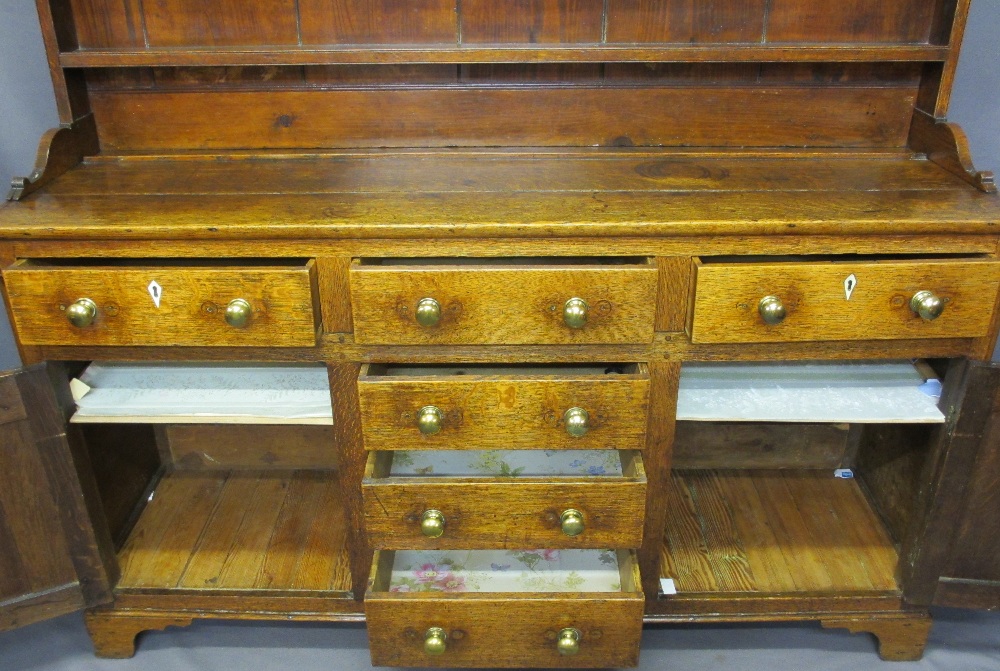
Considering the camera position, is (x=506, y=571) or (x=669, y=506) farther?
(x=669, y=506)

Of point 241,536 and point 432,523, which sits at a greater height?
point 432,523

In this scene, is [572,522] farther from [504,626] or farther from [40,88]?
[40,88]

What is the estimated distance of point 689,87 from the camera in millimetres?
1756

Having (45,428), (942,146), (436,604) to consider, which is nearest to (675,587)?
(436,604)

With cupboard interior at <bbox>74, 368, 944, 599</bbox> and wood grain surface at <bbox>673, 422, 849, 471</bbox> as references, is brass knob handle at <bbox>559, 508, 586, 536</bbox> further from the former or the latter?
wood grain surface at <bbox>673, 422, 849, 471</bbox>

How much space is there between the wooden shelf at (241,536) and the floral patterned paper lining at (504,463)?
278 mm

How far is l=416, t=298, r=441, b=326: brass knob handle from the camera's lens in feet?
4.46

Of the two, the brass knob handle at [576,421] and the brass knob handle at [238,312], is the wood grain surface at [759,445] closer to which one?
the brass knob handle at [576,421]

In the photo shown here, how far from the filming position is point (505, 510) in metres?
1.47

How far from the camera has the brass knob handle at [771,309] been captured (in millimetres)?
1368

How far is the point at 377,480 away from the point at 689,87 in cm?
103

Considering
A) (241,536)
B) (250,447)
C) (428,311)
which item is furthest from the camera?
(250,447)

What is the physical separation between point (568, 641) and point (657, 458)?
1.20 feet

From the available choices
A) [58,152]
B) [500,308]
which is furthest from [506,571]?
[58,152]
